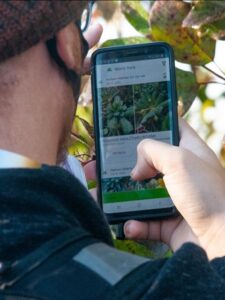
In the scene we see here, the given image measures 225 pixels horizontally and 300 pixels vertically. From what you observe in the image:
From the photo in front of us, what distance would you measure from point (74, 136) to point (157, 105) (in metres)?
0.20

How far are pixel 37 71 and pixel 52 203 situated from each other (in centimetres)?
16

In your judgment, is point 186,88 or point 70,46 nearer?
point 70,46

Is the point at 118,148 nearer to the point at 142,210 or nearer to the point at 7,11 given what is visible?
the point at 142,210

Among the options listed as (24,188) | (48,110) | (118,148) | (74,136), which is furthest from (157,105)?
(24,188)

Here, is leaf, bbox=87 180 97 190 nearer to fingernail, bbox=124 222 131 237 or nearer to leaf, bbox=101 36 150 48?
fingernail, bbox=124 222 131 237

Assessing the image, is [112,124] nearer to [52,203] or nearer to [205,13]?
[205,13]

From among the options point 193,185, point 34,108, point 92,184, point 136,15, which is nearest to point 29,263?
point 34,108

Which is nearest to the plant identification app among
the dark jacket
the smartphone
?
the smartphone

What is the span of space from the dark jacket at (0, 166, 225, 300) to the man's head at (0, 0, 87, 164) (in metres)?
0.07

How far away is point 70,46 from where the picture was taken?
1061mm

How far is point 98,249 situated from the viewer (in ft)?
3.14

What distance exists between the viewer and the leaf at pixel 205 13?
4.80 ft

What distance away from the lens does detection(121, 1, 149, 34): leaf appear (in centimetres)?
171

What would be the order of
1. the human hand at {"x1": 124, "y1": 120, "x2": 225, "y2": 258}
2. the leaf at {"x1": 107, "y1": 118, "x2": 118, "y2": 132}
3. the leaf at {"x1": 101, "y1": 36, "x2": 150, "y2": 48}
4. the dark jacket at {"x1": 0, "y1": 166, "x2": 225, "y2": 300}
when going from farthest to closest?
the leaf at {"x1": 101, "y1": 36, "x2": 150, "y2": 48}, the leaf at {"x1": 107, "y1": 118, "x2": 118, "y2": 132}, the human hand at {"x1": 124, "y1": 120, "x2": 225, "y2": 258}, the dark jacket at {"x1": 0, "y1": 166, "x2": 225, "y2": 300}
